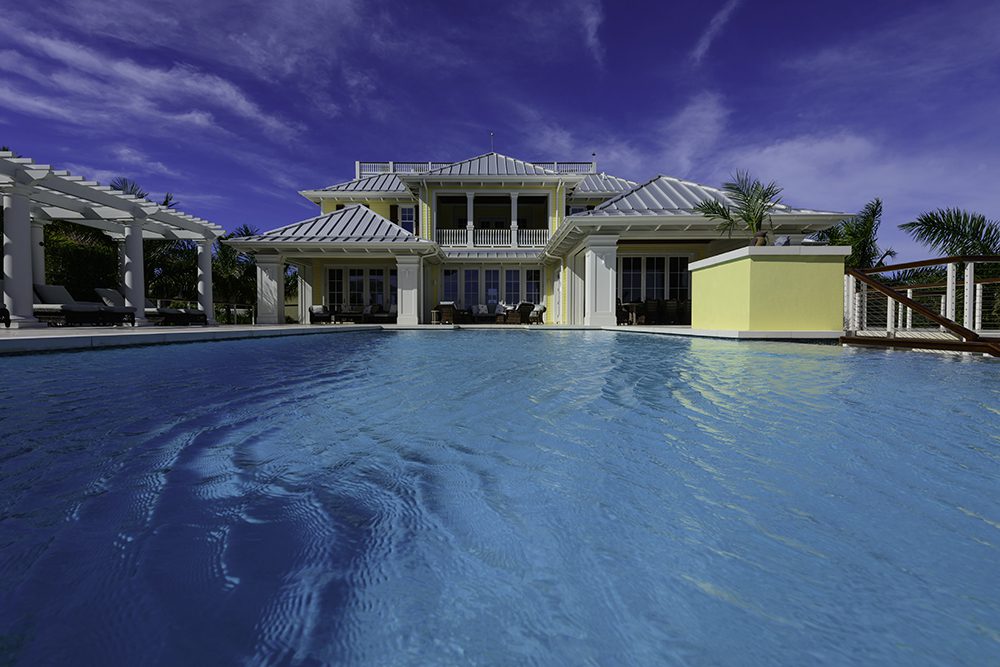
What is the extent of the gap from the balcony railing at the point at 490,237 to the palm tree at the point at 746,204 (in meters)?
8.57

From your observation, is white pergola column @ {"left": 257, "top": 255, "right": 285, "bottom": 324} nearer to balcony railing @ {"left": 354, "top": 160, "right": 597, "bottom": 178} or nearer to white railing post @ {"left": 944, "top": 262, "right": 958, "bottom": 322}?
balcony railing @ {"left": 354, "top": 160, "right": 597, "bottom": 178}

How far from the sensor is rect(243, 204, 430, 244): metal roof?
1485 centimetres

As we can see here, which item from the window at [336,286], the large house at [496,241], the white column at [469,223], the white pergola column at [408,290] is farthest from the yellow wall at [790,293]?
the window at [336,286]

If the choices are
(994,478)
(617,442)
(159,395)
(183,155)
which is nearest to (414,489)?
(617,442)

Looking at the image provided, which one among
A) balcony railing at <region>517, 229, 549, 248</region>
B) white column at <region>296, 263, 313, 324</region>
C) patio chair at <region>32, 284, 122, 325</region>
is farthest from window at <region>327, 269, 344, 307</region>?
balcony railing at <region>517, 229, 549, 248</region>

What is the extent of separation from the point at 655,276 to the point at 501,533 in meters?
15.9

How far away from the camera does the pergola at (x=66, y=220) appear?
1026 centimetres

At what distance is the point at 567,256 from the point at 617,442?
14692mm

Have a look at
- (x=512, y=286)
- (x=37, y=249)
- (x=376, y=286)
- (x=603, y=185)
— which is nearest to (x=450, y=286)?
(x=512, y=286)

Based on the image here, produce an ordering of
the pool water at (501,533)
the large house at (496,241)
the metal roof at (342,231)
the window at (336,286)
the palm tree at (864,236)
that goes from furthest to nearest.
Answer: the window at (336,286) → the metal roof at (342,231) → the palm tree at (864,236) → the large house at (496,241) → the pool water at (501,533)

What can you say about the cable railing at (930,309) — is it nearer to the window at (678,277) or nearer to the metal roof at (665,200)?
the metal roof at (665,200)

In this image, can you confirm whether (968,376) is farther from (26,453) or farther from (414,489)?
(26,453)

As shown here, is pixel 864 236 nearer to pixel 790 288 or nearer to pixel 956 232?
pixel 956 232

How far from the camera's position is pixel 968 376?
4543mm
